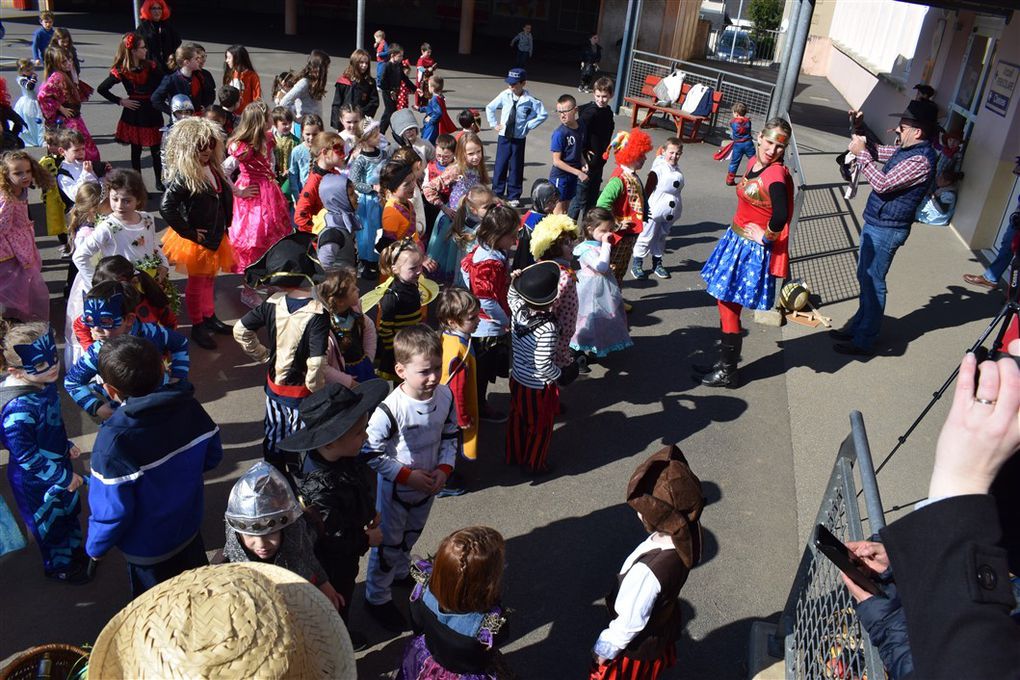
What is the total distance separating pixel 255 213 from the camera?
6.89m

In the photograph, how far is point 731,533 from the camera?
202 inches

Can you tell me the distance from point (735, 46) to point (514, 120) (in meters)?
26.8

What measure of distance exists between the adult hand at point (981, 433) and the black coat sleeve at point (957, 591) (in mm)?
57

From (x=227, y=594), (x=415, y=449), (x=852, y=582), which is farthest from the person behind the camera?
(x=415, y=449)

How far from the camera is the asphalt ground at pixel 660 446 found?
4.21 meters

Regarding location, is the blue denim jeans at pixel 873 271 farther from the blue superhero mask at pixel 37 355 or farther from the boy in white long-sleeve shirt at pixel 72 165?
the boy in white long-sleeve shirt at pixel 72 165

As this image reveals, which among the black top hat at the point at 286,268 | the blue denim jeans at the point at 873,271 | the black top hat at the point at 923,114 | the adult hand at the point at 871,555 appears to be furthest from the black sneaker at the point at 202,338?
the black top hat at the point at 923,114

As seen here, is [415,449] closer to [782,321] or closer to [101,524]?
[101,524]

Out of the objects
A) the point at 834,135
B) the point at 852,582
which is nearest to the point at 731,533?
the point at 852,582

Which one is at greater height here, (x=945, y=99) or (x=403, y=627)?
(x=945, y=99)

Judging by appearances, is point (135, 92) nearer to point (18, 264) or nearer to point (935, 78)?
point (18, 264)

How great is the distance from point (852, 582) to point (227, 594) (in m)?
1.73

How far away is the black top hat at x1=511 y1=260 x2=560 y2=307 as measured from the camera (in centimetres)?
499

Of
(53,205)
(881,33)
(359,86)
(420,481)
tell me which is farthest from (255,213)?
(881,33)
